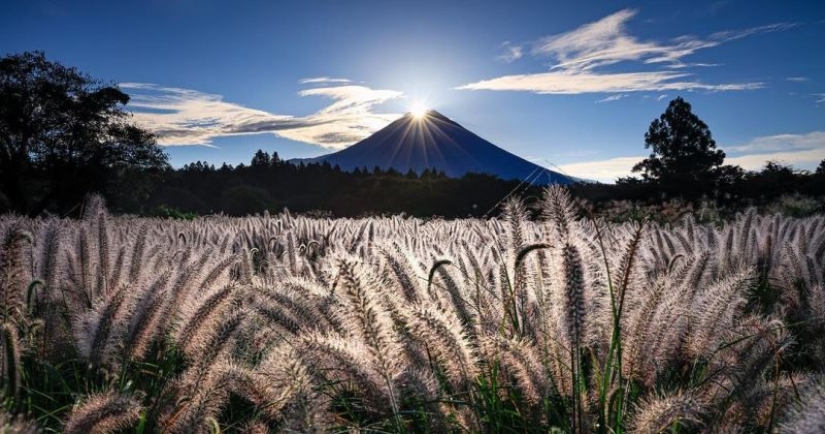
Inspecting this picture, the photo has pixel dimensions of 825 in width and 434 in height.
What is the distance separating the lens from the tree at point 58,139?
39.3m

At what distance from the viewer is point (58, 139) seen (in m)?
41.8

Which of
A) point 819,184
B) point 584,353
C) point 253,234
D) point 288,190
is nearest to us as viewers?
point 584,353

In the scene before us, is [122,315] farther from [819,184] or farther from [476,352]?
[819,184]

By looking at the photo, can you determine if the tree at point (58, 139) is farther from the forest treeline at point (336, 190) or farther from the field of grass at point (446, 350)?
the field of grass at point (446, 350)

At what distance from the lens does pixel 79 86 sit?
43938 mm

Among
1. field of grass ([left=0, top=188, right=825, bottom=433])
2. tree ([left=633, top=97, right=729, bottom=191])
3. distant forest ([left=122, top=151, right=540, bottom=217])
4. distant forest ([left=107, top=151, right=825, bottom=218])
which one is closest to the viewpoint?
field of grass ([left=0, top=188, right=825, bottom=433])

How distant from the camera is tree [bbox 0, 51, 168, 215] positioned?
39.3 meters

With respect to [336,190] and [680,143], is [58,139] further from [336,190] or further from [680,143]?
[680,143]

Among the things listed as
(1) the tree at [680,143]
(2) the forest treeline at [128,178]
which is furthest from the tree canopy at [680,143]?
(2) the forest treeline at [128,178]

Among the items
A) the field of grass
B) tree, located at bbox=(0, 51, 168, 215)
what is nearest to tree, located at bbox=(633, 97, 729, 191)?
tree, located at bbox=(0, 51, 168, 215)

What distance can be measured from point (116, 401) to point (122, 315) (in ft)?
Result: 2.49

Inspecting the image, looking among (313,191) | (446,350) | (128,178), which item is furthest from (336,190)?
(446,350)

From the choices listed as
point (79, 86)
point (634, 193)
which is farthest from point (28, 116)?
point (634, 193)

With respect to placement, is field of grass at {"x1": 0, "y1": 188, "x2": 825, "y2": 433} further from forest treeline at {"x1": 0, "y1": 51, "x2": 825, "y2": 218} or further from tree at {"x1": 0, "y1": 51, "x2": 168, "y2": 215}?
tree at {"x1": 0, "y1": 51, "x2": 168, "y2": 215}
